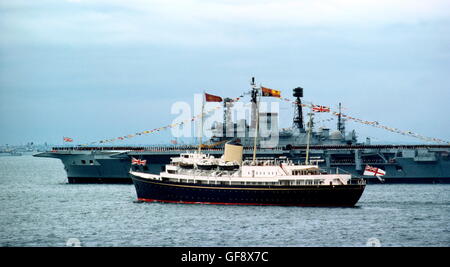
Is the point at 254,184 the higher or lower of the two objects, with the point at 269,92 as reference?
lower

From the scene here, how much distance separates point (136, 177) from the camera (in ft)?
190

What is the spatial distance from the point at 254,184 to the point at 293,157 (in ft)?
97.5

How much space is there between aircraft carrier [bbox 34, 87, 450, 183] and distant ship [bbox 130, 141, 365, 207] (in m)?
24.8

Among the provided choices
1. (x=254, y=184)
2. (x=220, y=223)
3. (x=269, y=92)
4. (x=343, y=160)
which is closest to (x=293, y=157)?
(x=343, y=160)

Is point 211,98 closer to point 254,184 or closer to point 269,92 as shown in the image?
point 269,92

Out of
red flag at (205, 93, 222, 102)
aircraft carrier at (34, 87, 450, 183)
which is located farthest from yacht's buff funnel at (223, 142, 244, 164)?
aircraft carrier at (34, 87, 450, 183)

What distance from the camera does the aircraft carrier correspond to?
81938 mm

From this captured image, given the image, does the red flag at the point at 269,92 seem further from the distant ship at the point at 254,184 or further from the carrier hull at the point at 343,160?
the carrier hull at the point at 343,160

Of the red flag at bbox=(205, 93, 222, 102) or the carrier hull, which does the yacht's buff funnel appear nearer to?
the red flag at bbox=(205, 93, 222, 102)

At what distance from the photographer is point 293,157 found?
81.6 metres

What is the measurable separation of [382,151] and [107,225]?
Result: 151 feet

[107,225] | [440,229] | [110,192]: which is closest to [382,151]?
[110,192]
